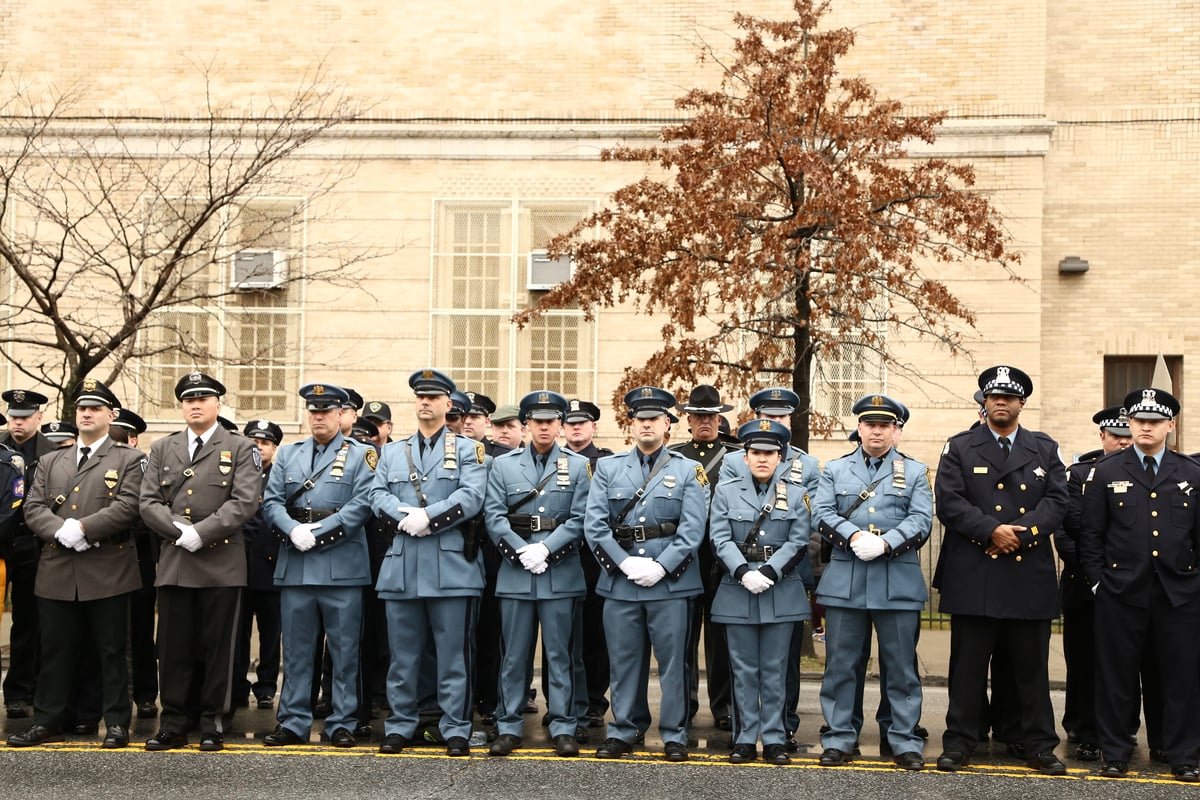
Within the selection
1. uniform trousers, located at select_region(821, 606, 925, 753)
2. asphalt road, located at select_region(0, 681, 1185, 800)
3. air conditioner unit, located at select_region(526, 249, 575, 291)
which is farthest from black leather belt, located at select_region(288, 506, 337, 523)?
air conditioner unit, located at select_region(526, 249, 575, 291)

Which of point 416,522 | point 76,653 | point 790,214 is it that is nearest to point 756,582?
point 416,522

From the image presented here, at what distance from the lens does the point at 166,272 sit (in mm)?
12844

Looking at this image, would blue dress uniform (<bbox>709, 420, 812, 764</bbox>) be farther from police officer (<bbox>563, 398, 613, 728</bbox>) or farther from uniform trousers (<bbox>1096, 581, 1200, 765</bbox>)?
uniform trousers (<bbox>1096, 581, 1200, 765</bbox>)

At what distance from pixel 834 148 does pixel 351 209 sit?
7.57m

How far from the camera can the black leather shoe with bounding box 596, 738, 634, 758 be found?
804cm

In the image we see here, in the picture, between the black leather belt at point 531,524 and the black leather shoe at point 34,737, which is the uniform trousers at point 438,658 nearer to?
the black leather belt at point 531,524

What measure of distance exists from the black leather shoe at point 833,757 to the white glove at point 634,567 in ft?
5.00

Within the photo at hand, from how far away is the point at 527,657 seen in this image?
847 cm

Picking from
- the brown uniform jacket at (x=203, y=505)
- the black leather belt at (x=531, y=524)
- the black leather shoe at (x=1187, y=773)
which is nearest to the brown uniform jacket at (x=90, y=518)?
the brown uniform jacket at (x=203, y=505)

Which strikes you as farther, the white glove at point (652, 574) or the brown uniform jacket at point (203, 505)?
the brown uniform jacket at point (203, 505)

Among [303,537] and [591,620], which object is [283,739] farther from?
[591,620]

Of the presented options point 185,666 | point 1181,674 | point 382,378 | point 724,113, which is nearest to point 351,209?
point 382,378

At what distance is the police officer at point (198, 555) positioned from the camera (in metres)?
8.16

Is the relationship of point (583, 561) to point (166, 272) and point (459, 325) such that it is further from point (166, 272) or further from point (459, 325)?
point (459, 325)
